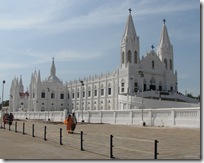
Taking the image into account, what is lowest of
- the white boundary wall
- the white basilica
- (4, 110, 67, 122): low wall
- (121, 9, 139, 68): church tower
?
(4, 110, 67, 122): low wall

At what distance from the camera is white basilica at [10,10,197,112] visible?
66375 mm

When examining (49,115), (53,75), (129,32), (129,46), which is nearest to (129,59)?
(129,46)

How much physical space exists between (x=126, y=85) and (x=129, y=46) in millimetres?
10095

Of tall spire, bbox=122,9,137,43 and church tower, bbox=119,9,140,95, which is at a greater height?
tall spire, bbox=122,9,137,43

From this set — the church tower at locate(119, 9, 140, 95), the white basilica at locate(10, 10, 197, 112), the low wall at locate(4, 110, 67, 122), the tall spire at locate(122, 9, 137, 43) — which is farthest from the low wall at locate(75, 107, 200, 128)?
the tall spire at locate(122, 9, 137, 43)

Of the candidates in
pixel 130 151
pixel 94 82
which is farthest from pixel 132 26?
pixel 130 151

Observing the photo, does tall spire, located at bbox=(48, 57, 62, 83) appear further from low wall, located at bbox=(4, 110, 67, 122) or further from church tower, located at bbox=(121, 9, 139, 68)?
low wall, located at bbox=(4, 110, 67, 122)

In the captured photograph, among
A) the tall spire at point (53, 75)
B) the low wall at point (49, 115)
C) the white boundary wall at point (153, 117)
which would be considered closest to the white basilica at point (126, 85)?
the tall spire at point (53, 75)

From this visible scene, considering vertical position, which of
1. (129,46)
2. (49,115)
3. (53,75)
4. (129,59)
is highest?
(129,46)

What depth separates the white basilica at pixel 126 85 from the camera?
66.4 meters

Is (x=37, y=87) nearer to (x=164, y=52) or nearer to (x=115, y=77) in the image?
(x=115, y=77)

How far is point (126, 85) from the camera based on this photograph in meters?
68.8

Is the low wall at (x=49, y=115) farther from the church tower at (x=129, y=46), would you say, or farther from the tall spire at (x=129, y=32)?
the tall spire at (x=129, y=32)

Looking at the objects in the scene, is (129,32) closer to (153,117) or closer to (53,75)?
(53,75)
